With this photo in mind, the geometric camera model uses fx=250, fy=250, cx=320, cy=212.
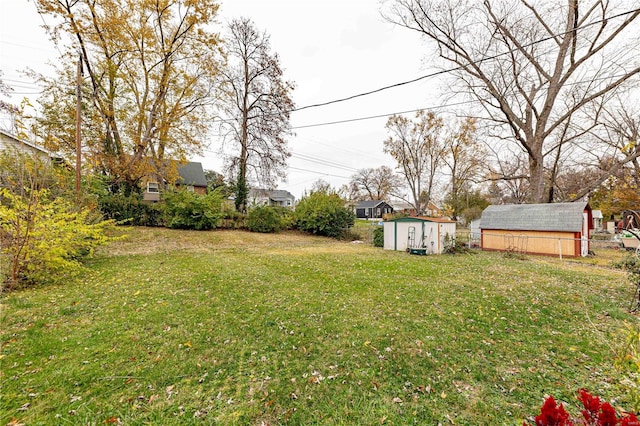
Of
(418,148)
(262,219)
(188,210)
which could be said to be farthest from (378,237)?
(418,148)

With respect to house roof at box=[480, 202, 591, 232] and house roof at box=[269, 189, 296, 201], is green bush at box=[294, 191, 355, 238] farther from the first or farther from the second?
house roof at box=[269, 189, 296, 201]

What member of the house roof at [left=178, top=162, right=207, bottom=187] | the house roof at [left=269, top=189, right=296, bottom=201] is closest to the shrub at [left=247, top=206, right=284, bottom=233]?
the house roof at [left=178, top=162, right=207, bottom=187]

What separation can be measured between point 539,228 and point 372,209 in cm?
3157

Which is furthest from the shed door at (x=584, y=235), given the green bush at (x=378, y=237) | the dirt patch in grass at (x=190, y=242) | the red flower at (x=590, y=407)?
the red flower at (x=590, y=407)

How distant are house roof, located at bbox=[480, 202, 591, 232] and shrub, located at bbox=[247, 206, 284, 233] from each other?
40.8ft

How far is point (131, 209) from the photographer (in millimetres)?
13469

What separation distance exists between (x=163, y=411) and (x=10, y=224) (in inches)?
221

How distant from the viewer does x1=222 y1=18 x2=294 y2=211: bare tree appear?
53.4ft

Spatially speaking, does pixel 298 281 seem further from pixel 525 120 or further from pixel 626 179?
pixel 626 179

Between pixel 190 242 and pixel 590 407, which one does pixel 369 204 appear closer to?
pixel 190 242

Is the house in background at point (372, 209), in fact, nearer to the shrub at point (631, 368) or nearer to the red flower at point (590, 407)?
the shrub at point (631, 368)

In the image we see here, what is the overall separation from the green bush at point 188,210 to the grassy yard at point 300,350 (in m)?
8.42

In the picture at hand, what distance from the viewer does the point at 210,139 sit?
51.9 ft

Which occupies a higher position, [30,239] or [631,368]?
[30,239]
